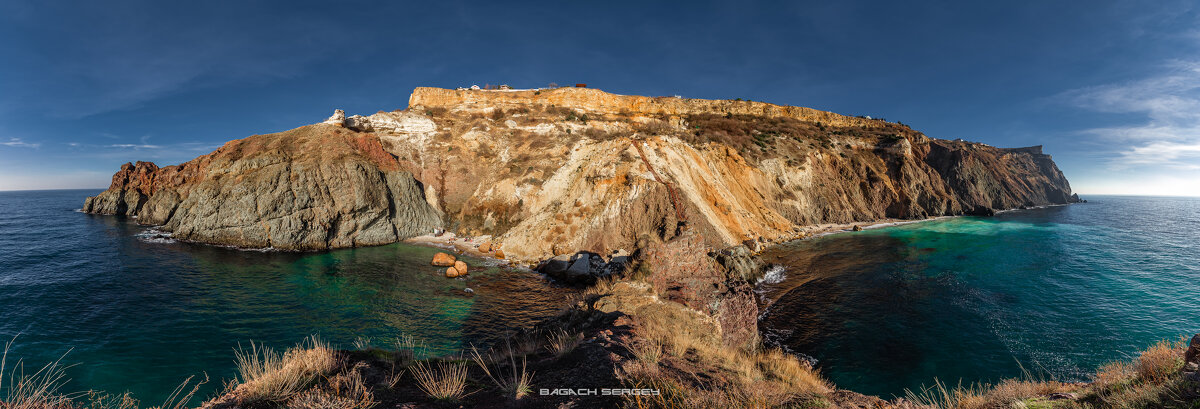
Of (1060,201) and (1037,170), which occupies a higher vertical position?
(1037,170)

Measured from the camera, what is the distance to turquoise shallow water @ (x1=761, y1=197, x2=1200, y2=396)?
12.3 m

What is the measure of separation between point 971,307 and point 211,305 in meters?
34.8

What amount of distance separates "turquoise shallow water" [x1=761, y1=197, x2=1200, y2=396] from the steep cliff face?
885 centimetres

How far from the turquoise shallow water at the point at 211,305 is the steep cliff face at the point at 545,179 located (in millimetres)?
4838

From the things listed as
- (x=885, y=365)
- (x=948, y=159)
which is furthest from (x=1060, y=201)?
(x=885, y=365)

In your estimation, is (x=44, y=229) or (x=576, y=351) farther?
(x=44, y=229)

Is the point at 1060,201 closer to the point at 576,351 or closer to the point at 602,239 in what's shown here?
the point at 602,239

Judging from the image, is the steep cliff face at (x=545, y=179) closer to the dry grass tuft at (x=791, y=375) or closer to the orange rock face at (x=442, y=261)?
the orange rock face at (x=442, y=261)

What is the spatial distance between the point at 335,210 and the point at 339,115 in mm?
14090

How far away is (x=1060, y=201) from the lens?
92.8 m

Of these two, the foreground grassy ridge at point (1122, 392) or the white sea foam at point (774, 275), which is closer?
the foreground grassy ridge at point (1122, 392)

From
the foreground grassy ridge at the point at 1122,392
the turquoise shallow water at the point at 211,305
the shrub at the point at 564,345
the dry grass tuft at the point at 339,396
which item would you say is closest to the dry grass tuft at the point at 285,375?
the dry grass tuft at the point at 339,396

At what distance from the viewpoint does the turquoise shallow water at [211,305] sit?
1209 cm

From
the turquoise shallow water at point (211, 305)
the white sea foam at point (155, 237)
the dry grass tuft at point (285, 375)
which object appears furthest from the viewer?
the white sea foam at point (155, 237)
